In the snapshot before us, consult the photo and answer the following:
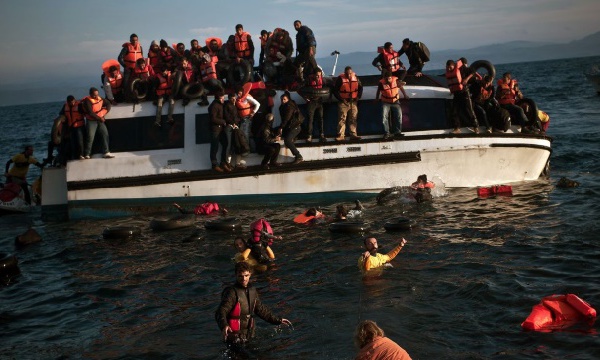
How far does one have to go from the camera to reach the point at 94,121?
18141 millimetres

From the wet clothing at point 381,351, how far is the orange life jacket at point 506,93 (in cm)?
1256

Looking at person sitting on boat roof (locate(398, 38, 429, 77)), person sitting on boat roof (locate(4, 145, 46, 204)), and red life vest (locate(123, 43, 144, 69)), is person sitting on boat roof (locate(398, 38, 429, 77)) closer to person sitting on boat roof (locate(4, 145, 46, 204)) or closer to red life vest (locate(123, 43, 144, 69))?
red life vest (locate(123, 43, 144, 69))

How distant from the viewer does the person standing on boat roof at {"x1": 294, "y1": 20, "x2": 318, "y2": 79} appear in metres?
19.0

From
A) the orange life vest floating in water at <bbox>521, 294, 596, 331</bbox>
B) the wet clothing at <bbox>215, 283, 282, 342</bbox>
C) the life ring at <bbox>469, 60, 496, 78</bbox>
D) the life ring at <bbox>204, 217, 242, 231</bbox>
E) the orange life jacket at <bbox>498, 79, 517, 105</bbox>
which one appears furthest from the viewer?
the orange life jacket at <bbox>498, 79, 517, 105</bbox>

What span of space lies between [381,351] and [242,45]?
14.4 m

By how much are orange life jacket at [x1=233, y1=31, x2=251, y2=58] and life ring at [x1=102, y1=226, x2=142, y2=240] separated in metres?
6.42

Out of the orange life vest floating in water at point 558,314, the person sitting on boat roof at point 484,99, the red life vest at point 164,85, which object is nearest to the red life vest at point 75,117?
the red life vest at point 164,85

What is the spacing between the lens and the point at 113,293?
12984mm

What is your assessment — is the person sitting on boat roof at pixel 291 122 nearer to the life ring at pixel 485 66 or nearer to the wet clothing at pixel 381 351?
the life ring at pixel 485 66

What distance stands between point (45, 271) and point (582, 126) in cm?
2486

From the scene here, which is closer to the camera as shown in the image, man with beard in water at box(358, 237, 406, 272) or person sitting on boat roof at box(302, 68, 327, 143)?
man with beard in water at box(358, 237, 406, 272)

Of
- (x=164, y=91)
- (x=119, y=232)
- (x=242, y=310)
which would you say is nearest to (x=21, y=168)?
(x=164, y=91)

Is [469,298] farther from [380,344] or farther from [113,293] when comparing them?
[113,293]

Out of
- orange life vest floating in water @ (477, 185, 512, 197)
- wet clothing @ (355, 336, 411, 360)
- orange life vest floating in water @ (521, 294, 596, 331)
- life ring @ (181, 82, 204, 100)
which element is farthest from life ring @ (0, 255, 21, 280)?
orange life vest floating in water @ (477, 185, 512, 197)
